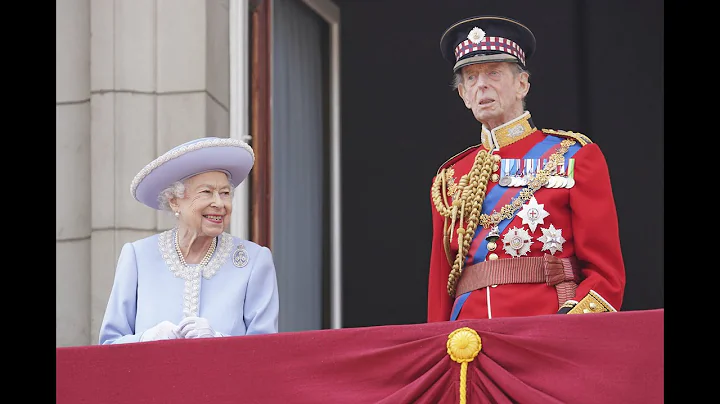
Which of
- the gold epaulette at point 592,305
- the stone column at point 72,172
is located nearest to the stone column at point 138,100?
the stone column at point 72,172

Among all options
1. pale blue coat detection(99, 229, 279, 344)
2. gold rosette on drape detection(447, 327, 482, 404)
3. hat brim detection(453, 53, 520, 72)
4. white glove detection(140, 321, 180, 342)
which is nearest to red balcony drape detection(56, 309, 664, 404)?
gold rosette on drape detection(447, 327, 482, 404)

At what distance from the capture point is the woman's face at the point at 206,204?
19.2 ft

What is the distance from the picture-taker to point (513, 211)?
5.81 meters

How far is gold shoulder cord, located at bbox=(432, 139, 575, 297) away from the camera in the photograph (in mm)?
5820

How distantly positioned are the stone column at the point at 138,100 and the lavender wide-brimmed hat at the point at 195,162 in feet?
4.63

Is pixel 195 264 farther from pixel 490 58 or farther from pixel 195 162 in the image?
pixel 490 58

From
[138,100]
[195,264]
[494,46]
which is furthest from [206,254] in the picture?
[138,100]

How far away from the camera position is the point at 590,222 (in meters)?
5.64

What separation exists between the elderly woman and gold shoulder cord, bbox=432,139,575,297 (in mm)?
681

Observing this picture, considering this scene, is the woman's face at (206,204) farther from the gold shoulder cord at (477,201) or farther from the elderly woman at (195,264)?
the gold shoulder cord at (477,201)

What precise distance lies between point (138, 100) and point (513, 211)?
2.38 m

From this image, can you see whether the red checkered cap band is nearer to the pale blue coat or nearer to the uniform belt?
the uniform belt
